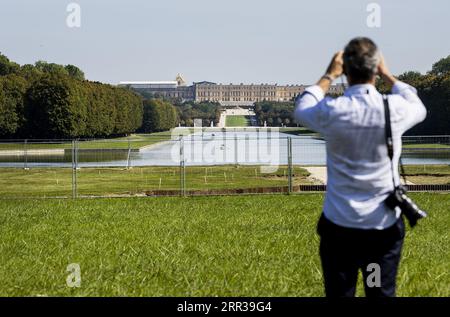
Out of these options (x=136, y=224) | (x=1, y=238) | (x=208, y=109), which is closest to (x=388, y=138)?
(x=1, y=238)

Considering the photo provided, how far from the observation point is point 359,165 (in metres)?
3.54

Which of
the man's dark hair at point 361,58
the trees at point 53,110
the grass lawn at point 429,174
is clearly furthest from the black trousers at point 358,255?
the trees at point 53,110

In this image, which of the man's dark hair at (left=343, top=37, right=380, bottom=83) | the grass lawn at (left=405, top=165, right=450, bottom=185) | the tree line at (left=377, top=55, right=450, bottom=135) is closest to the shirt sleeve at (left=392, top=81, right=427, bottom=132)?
the man's dark hair at (left=343, top=37, right=380, bottom=83)

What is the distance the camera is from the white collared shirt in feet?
11.4

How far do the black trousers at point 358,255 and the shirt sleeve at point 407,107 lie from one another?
19.7 inches

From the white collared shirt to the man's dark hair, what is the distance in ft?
0.20

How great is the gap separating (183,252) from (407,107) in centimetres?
505

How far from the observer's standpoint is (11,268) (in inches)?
287

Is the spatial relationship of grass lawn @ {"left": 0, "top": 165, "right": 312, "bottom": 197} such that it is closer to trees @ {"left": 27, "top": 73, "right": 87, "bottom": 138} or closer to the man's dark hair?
the man's dark hair

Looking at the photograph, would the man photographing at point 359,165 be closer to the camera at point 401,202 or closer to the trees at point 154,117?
the camera at point 401,202

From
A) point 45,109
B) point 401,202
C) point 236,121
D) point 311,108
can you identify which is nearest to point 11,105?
point 45,109

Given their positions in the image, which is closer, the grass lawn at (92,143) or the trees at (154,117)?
the grass lawn at (92,143)

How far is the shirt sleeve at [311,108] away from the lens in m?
3.53

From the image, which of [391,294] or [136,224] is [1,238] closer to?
[136,224]
